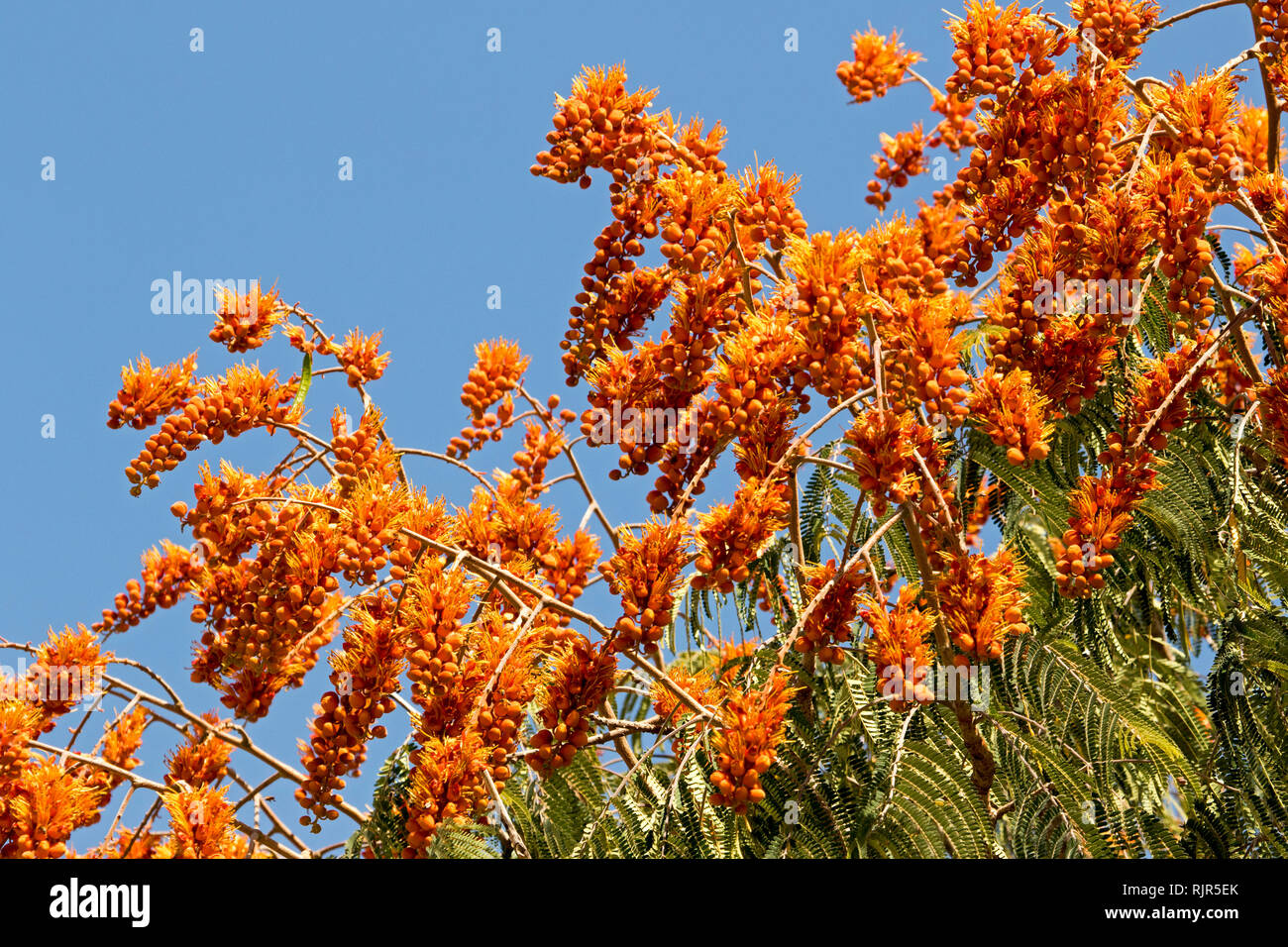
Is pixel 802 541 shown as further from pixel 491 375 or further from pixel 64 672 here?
pixel 64 672

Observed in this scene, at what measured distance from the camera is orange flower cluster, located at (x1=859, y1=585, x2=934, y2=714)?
3.77 m

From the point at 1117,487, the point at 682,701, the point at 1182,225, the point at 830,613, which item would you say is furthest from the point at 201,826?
the point at 1182,225

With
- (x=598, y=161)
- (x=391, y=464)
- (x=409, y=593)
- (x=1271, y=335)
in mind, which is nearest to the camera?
(x=409, y=593)

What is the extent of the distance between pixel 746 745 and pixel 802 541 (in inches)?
81.2

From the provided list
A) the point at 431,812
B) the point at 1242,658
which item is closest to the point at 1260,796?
the point at 1242,658

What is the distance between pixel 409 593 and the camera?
3697 mm

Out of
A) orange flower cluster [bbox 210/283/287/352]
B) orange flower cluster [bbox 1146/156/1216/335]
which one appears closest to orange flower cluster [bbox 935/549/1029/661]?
orange flower cluster [bbox 1146/156/1216/335]

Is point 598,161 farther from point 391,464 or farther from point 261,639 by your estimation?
point 261,639

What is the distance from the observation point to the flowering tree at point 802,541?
371cm

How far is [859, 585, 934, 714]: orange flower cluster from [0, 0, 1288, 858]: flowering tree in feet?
0.04

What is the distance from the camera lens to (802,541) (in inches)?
210
